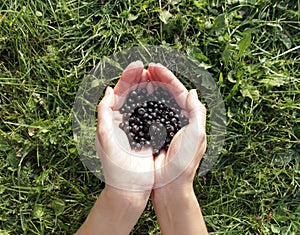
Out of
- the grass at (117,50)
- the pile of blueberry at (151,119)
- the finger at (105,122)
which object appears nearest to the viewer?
the finger at (105,122)

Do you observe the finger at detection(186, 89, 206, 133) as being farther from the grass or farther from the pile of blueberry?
the grass

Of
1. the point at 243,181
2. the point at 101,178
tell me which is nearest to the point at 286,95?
the point at 243,181

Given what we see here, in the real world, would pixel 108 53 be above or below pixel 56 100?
above

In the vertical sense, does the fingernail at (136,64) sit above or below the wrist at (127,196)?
above

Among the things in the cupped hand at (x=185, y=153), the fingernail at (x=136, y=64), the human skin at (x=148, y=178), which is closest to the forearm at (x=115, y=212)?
the human skin at (x=148, y=178)

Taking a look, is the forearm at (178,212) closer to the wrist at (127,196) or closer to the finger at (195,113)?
the wrist at (127,196)

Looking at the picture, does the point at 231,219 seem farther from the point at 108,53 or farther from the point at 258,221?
the point at 108,53
